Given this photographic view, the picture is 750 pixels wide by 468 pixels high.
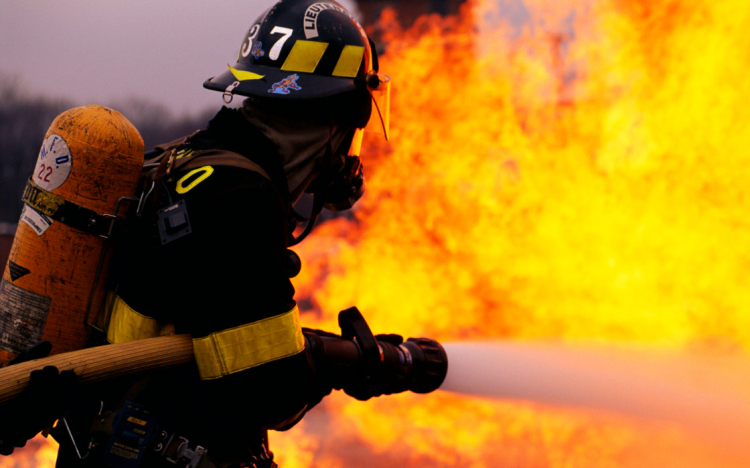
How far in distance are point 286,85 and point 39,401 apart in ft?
3.46

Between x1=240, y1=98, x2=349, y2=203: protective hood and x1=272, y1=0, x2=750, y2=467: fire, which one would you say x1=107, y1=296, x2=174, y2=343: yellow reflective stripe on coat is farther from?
x1=272, y1=0, x2=750, y2=467: fire

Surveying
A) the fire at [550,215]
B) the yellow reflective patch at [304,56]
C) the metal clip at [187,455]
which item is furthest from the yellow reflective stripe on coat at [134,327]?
the fire at [550,215]

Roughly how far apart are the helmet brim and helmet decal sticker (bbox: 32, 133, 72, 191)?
51 centimetres

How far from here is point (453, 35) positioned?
9.20 m

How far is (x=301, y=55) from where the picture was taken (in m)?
1.87

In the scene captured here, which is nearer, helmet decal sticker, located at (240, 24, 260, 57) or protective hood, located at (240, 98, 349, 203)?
protective hood, located at (240, 98, 349, 203)

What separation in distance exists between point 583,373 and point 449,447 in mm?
1230

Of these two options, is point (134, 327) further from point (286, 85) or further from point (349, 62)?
point (349, 62)

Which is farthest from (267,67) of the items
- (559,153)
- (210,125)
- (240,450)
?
(559,153)

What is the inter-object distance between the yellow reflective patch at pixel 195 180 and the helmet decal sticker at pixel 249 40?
2.16 ft

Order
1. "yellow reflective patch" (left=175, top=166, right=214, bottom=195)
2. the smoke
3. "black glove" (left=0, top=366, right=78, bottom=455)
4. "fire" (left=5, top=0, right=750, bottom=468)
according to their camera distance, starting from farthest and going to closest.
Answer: "fire" (left=5, top=0, right=750, bottom=468) → the smoke → "yellow reflective patch" (left=175, top=166, right=214, bottom=195) → "black glove" (left=0, top=366, right=78, bottom=455)

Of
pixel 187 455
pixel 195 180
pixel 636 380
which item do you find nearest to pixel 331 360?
pixel 187 455

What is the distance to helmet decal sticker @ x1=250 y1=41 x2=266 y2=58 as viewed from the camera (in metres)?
1.91

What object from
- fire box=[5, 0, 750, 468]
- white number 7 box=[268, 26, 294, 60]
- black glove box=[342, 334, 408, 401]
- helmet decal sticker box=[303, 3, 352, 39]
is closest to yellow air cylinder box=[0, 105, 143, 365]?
white number 7 box=[268, 26, 294, 60]
